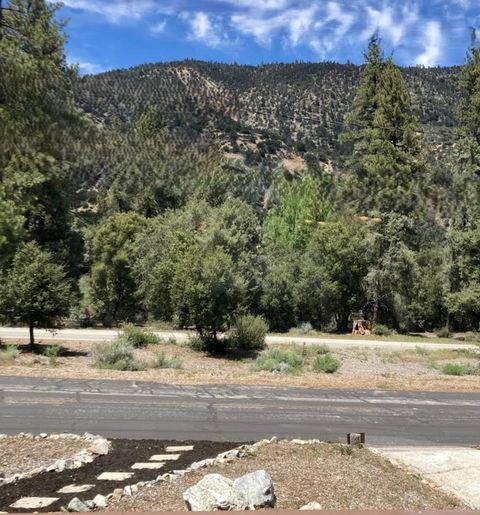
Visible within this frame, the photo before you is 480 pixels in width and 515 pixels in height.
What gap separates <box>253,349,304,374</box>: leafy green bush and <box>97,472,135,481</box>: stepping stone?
16070mm

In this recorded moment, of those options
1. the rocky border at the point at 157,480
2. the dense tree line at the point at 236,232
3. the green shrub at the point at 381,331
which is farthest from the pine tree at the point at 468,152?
the rocky border at the point at 157,480

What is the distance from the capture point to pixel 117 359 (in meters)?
24.2

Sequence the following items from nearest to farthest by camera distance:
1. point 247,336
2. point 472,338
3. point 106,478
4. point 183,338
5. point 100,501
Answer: point 100,501
point 106,478
point 247,336
point 183,338
point 472,338

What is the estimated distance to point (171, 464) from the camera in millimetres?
8414

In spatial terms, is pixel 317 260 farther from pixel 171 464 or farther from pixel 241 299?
pixel 171 464

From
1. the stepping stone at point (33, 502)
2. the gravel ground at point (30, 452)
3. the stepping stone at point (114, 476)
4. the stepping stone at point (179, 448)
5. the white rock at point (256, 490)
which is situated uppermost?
the white rock at point (256, 490)

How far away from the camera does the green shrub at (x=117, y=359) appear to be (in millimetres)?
22875

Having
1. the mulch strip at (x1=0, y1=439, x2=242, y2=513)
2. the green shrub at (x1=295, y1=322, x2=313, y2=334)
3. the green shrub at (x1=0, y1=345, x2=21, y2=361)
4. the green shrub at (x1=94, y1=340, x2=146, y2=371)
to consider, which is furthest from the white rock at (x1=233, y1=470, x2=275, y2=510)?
the green shrub at (x1=295, y1=322, x2=313, y2=334)

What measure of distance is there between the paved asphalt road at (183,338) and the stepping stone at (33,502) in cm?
2656

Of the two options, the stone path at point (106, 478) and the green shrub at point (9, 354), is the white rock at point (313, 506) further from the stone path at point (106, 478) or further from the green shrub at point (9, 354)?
the green shrub at point (9, 354)

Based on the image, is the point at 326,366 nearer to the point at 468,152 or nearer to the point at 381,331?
the point at 381,331

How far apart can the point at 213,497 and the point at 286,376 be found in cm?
1609

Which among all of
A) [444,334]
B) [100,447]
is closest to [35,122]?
[100,447]

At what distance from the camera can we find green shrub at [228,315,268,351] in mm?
32812
